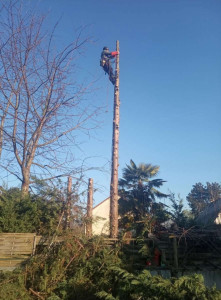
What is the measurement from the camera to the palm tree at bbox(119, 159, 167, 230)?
18203 millimetres

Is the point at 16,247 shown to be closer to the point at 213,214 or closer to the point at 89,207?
the point at 89,207

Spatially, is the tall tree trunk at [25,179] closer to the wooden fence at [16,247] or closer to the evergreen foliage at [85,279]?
the wooden fence at [16,247]

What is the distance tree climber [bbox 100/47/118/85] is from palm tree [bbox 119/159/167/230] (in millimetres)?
9318

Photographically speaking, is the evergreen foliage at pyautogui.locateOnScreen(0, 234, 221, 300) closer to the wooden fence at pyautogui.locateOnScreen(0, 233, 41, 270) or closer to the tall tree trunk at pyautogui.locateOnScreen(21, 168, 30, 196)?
the wooden fence at pyautogui.locateOnScreen(0, 233, 41, 270)

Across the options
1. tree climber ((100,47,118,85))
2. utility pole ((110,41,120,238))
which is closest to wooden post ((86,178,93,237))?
utility pole ((110,41,120,238))

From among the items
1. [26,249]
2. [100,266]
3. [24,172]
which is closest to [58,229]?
[26,249]

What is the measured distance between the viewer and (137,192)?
19688 mm

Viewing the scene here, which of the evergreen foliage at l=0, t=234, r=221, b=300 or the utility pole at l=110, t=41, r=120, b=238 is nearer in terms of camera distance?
the evergreen foliage at l=0, t=234, r=221, b=300

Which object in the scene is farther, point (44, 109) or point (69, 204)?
point (44, 109)

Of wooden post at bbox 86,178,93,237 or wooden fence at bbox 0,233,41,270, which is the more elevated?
wooden post at bbox 86,178,93,237

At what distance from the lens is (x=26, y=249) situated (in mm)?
8234

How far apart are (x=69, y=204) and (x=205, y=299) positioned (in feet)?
20.5

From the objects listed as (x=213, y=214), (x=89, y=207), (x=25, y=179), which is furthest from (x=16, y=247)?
(x=213, y=214)

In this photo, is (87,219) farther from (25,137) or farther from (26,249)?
(25,137)
